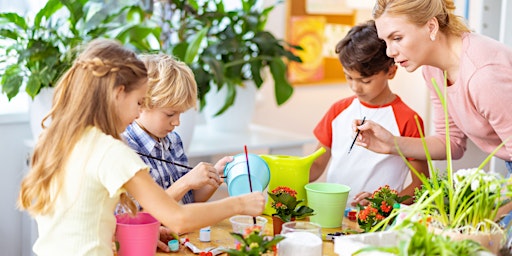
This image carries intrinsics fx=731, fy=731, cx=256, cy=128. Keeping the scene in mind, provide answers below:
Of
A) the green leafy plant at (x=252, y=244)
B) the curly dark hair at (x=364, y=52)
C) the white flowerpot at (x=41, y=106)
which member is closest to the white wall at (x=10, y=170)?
the white flowerpot at (x=41, y=106)

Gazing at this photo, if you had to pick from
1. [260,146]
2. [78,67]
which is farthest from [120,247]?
[260,146]

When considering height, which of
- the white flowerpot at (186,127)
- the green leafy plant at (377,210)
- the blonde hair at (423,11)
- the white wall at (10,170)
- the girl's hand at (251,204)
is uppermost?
the blonde hair at (423,11)

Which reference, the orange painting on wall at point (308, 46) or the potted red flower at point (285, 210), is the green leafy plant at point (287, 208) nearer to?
the potted red flower at point (285, 210)

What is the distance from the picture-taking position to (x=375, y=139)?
224 centimetres

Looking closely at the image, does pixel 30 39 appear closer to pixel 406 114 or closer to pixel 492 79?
pixel 406 114

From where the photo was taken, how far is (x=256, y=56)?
3451mm

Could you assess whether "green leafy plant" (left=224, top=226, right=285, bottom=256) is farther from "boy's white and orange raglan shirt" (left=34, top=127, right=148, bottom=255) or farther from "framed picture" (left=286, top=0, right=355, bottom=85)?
"framed picture" (left=286, top=0, right=355, bottom=85)

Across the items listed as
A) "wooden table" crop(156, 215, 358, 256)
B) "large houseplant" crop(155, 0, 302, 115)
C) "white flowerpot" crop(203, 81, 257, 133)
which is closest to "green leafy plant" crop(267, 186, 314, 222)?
"wooden table" crop(156, 215, 358, 256)

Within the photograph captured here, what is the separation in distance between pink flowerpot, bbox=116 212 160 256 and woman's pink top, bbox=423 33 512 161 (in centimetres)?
92

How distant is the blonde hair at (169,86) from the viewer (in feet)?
6.59

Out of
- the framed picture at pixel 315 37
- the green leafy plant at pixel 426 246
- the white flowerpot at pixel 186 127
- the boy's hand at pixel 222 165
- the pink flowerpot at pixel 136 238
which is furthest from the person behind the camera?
the framed picture at pixel 315 37

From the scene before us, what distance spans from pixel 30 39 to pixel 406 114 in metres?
1.49

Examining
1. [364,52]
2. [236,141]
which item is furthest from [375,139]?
[236,141]

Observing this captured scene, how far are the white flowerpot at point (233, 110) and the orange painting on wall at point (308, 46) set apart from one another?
0.69m
